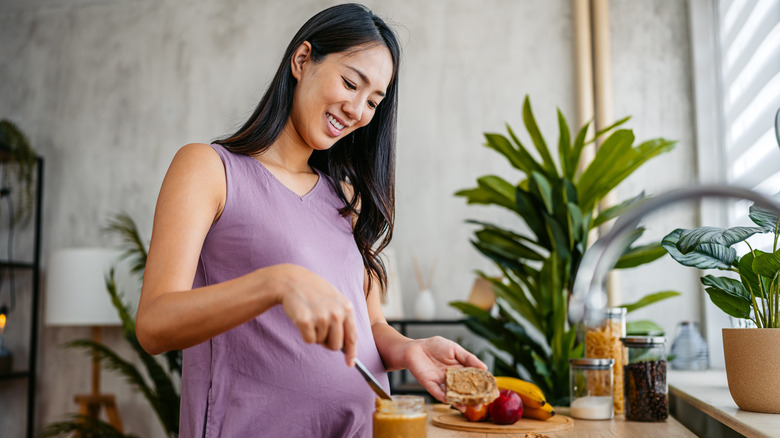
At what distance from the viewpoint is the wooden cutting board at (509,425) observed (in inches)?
57.8

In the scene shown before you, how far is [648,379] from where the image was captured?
1.59m

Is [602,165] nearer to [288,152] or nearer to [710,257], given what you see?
[710,257]

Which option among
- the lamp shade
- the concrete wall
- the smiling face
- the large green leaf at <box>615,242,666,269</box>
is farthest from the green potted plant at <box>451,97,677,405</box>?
the lamp shade

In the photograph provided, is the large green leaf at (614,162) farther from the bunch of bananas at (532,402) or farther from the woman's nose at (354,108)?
the woman's nose at (354,108)

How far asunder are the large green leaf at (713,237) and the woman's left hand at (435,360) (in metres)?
0.48

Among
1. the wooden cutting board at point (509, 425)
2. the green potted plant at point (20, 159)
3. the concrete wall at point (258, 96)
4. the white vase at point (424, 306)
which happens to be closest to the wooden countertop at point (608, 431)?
the wooden cutting board at point (509, 425)

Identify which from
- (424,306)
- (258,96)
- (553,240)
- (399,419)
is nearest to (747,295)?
(399,419)

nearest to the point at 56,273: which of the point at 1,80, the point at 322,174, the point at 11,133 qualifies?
the point at 11,133

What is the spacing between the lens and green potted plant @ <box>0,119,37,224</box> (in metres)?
3.48

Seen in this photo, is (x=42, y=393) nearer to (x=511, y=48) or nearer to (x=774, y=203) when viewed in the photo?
(x=511, y=48)

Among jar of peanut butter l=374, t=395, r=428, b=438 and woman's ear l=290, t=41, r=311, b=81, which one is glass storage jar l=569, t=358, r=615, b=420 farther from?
woman's ear l=290, t=41, r=311, b=81

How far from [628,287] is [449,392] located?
2.24 meters

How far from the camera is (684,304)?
295 cm

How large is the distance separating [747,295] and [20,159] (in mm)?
3483
